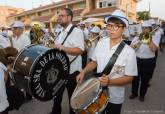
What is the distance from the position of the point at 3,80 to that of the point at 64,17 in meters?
1.70

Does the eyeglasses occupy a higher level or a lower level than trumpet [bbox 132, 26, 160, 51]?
higher

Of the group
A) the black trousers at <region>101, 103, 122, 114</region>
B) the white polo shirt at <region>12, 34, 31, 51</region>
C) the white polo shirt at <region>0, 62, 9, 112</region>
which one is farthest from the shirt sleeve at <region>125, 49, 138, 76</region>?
the white polo shirt at <region>12, 34, 31, 51</region>

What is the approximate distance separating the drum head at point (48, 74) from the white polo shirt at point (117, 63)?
496mm

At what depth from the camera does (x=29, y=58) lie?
368 centimetres

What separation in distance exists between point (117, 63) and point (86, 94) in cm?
50

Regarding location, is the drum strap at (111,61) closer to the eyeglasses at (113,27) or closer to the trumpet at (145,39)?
the eyeglasses at (113,27)

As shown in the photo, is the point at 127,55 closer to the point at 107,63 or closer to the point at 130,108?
the point at 107,63

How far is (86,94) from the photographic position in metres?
3.38

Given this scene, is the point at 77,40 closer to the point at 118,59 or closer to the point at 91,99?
the point at 118,59

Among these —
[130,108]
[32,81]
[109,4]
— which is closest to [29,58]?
[32,81]

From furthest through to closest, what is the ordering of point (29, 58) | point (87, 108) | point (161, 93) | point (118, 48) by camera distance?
point (161, 93), point (29, 58), point (118, 48), point (87, 108)

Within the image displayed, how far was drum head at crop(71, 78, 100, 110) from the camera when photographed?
128 inches

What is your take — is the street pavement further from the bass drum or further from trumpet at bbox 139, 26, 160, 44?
the bass drum

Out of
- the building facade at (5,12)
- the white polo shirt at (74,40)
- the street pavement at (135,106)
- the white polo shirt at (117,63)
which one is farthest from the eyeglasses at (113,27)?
the building facade at (5,12)
